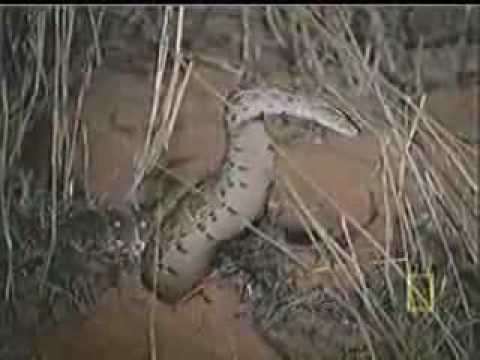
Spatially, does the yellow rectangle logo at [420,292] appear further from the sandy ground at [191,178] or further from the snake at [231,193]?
the snake at [231,193]

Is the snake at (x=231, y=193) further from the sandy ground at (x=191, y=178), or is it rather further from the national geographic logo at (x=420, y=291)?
the national geographic logo at (x=420, y=291)

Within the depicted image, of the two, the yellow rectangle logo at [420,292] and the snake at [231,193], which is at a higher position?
the snake at [231,193]

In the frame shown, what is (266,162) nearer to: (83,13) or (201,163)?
(201,163)

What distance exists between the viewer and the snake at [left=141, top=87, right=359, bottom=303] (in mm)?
1252

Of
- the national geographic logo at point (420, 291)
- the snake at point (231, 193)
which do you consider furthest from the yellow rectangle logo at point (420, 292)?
the snake at point (231, 193)

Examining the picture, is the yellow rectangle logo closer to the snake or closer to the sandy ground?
the sandy ground

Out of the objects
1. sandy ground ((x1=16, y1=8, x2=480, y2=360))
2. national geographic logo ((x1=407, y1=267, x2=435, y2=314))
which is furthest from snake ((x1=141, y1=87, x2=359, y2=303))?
national geographic logo ((x1=407, y1=267, x2=435, y2=314))

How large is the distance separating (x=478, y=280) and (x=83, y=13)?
2.36 ft

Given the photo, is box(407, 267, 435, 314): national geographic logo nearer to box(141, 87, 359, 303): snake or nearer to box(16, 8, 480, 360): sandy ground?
box(16, 8, 480, 360): sandy ground

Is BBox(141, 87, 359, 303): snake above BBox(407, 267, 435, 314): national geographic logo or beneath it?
above

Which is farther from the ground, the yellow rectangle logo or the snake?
the snake

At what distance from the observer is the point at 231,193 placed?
126 centimetres

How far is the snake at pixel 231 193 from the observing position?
4.11 feet

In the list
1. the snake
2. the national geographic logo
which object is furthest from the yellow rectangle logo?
the snake
